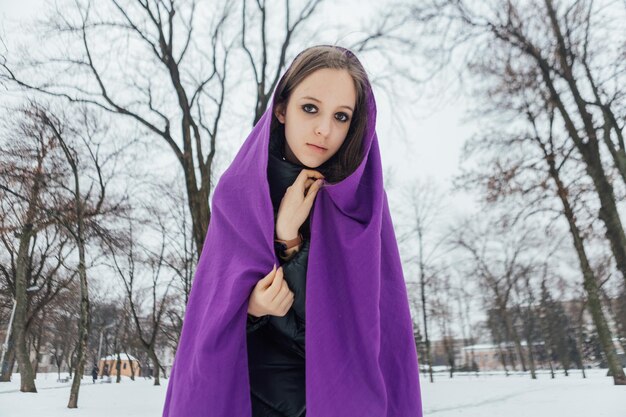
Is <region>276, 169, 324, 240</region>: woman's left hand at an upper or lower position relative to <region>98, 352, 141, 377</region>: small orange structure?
lower

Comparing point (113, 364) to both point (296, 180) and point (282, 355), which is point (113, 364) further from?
point (296, 180)

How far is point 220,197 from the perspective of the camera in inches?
44.7

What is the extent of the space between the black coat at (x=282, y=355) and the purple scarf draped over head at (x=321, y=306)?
Result: 6cm

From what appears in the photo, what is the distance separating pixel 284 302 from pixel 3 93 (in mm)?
9103

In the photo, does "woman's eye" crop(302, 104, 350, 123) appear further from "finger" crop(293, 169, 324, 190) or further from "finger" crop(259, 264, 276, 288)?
"finger" crop(259, 264, 276, 288)

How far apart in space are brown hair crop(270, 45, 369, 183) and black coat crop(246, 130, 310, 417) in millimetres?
263

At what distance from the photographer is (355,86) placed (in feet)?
4.02

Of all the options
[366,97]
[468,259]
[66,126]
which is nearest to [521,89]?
[366,97]

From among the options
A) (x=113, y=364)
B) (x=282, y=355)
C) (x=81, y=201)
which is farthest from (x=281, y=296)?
(x=113, y=364)

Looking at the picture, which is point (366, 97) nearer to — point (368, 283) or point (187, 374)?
point (368, 283)

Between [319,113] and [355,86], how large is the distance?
0.14 meters

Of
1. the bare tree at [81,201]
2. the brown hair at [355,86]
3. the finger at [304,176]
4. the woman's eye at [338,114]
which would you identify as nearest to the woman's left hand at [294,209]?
the finger at [304,176]

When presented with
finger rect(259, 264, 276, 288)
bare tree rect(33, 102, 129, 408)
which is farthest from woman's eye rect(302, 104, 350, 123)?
bare tree rect(33, 102, 129, 408)

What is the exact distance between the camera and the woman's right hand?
37.1 inches
